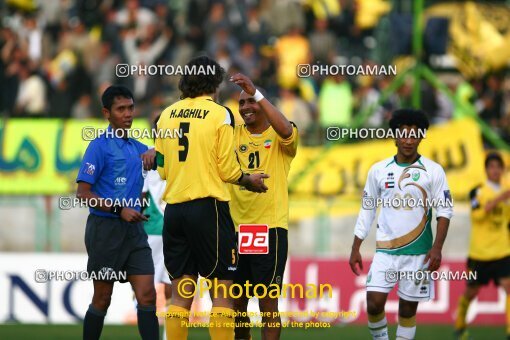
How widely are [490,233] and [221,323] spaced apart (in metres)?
6.02

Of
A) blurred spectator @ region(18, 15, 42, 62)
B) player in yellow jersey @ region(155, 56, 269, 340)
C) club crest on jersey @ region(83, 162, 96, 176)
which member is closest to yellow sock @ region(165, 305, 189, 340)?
player in yellow jersey @ region(155, 56, 269, 340)

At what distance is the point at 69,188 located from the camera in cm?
1695

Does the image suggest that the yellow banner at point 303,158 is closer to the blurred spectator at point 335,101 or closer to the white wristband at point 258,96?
the blurred spectator at point 335,101

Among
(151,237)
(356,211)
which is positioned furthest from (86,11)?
(151,237)

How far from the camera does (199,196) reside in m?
8.77

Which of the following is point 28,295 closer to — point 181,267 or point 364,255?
point 364,255

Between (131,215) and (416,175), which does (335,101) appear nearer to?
(416,175)

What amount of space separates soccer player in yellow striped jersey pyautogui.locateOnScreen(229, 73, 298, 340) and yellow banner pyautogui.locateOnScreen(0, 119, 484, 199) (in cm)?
683

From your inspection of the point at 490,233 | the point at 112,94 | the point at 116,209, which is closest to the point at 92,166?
the point at 116,209

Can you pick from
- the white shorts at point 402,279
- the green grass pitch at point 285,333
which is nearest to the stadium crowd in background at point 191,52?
the green grass pitch at point 285,333

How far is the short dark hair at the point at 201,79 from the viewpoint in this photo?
8917 millimetres

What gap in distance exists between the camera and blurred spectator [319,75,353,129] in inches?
693

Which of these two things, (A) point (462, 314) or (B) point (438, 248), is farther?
(A) point (462, 314)

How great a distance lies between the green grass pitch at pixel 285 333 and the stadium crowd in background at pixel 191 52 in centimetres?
419
